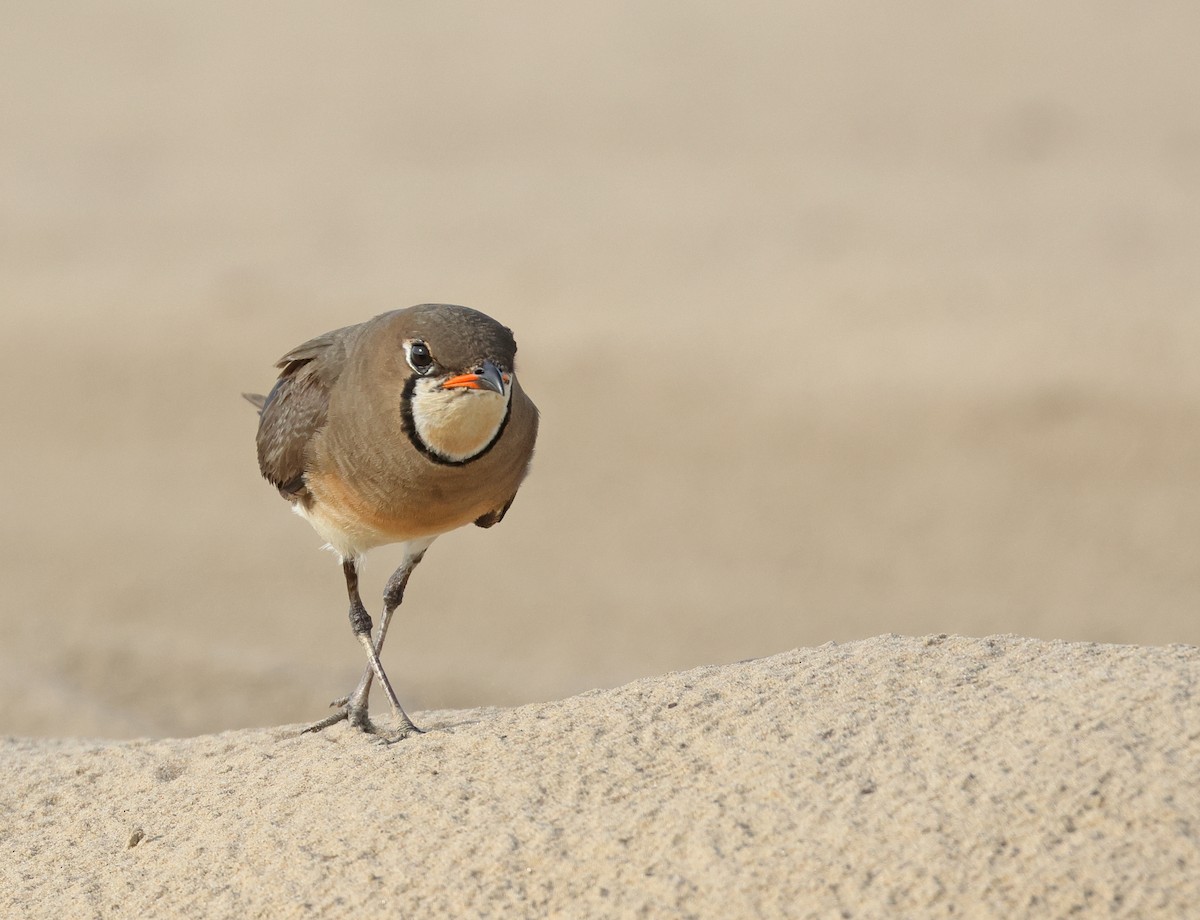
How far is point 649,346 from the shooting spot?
17406 millimetres

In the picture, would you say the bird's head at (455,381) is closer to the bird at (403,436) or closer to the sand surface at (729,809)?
the bird at (403,436)

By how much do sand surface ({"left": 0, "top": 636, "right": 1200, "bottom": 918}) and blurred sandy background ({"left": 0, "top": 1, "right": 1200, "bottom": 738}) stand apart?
479cm

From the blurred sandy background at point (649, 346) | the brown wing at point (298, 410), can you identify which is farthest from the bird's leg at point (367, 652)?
the blurred sandy background at point (649, 346)

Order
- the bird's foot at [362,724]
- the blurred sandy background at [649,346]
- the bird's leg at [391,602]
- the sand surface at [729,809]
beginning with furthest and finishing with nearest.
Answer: the blurred sandy background at [649,346] → the bird's leg at [391,602] → the bird's foot at [362,724] → the sand surface at [729,809]

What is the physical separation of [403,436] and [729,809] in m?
2.05

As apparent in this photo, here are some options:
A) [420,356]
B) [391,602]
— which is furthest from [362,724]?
[420,356]

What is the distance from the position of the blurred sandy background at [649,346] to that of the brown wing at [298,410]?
3.42m

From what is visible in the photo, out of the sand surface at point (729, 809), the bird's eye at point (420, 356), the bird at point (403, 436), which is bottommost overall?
the sand surface at point (729, 809)

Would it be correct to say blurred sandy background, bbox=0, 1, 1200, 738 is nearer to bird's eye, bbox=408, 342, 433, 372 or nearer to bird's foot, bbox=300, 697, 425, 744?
bird's foot, bbox=300, 697, 425, 744

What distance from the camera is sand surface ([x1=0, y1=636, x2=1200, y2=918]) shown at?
3793 mm

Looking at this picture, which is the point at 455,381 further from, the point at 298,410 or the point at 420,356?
the point at 298,410

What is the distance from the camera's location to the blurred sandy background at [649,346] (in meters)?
13.2

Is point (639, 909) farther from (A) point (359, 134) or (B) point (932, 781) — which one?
(A) point (359, 134)

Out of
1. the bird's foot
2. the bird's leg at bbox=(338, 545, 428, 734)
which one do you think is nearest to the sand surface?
the bird's foot
